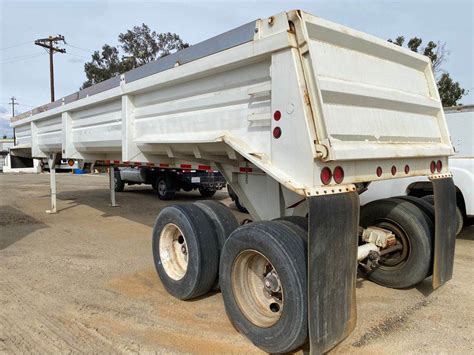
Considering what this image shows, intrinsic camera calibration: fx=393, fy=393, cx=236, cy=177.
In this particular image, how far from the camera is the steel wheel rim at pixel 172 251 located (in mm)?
3967

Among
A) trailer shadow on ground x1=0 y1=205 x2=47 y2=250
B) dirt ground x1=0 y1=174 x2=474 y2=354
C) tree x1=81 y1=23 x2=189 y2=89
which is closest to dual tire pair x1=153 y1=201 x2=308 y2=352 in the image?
dirt ground x1=0 y1=174 x2=474 y2=354

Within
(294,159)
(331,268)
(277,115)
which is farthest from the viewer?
(277,115)

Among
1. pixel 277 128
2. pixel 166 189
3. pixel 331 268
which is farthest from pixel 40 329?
pixel 166 189

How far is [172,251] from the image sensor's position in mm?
4031

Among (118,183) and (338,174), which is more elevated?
(118,183)

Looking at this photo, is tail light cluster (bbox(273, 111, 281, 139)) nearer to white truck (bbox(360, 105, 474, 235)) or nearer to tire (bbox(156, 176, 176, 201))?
white truck (bbox(360, 105, 474, 235))

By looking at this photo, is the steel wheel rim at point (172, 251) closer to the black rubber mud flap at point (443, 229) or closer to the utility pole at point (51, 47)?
the black rubber mud flap at point (443, 229)

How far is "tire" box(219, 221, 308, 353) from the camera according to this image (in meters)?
2.58

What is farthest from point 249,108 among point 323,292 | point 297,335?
point 297,335

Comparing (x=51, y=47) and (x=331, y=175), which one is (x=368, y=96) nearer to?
(x=331, y=175)

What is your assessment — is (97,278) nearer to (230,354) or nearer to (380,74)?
(230,354)

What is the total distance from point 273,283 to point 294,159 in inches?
36.6

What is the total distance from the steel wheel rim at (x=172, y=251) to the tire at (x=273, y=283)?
0.97m

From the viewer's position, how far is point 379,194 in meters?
6.35
